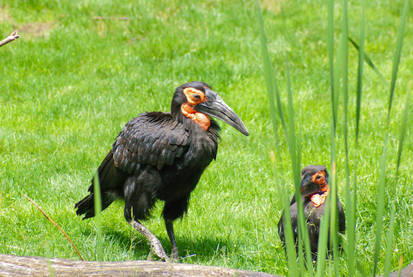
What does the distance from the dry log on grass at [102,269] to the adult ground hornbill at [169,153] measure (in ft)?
4.14

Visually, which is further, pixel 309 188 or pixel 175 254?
pixel 175 254

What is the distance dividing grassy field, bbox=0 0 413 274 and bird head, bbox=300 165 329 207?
1.32 ft

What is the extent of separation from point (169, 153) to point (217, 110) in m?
0.48

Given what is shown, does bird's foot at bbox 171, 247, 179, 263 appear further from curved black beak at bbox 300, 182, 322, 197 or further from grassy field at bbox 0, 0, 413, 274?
curved black beak at bbox 300, 182, 322, 197

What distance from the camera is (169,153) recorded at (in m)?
3.95

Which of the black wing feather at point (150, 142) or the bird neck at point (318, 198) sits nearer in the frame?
the black wing feather at point (150, 142)

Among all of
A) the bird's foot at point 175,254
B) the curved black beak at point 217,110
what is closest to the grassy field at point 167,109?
the bird's foot at point 175,254

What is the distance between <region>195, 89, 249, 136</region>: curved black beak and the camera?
4.07 metres

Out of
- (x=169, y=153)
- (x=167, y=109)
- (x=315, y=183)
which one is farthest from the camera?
(x=167, y=109)

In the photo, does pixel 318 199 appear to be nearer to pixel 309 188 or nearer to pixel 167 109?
pixel 309 188

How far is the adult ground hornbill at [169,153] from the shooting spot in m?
3.96

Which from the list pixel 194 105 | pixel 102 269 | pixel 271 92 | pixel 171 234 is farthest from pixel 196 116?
pixel 271 92

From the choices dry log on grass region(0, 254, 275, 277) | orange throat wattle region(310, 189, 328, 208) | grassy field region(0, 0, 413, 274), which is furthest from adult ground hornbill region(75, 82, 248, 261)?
dry log on grass region(0, 254, 275, 277)

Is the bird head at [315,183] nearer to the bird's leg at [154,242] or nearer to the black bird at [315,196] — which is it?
the black bird at [315,196]
